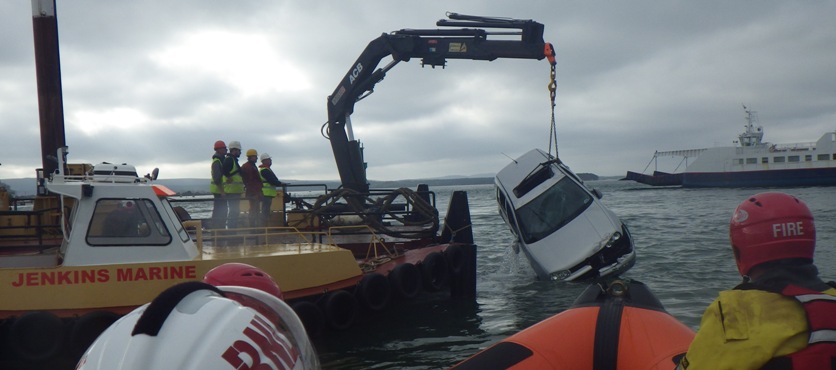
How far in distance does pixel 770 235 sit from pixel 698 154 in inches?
2385

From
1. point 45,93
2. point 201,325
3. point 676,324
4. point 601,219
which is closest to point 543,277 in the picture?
point 601,219

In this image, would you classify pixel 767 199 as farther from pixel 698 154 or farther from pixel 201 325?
pixel 698 154

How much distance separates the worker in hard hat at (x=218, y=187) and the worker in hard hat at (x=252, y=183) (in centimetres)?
43

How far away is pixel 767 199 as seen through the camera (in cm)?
219

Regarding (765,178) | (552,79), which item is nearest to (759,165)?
(765,178)

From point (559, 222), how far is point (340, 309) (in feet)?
15.0

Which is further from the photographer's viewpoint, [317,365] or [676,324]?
[676,324]

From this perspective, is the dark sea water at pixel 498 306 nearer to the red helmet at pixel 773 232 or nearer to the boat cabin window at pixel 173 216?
the boat cabin window at pixel 173 216

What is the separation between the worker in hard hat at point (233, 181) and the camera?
9.91 metres

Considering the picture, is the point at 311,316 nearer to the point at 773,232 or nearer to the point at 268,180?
the point at 268,180

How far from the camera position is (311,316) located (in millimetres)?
7473

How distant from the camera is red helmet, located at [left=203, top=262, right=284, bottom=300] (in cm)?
239

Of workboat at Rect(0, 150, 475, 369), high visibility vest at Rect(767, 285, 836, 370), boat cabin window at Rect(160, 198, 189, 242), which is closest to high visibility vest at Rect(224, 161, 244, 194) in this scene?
workboat at Rect(0, 150, 475, 369)

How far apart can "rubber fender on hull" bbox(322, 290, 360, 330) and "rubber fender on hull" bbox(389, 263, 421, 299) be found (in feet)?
3.18
